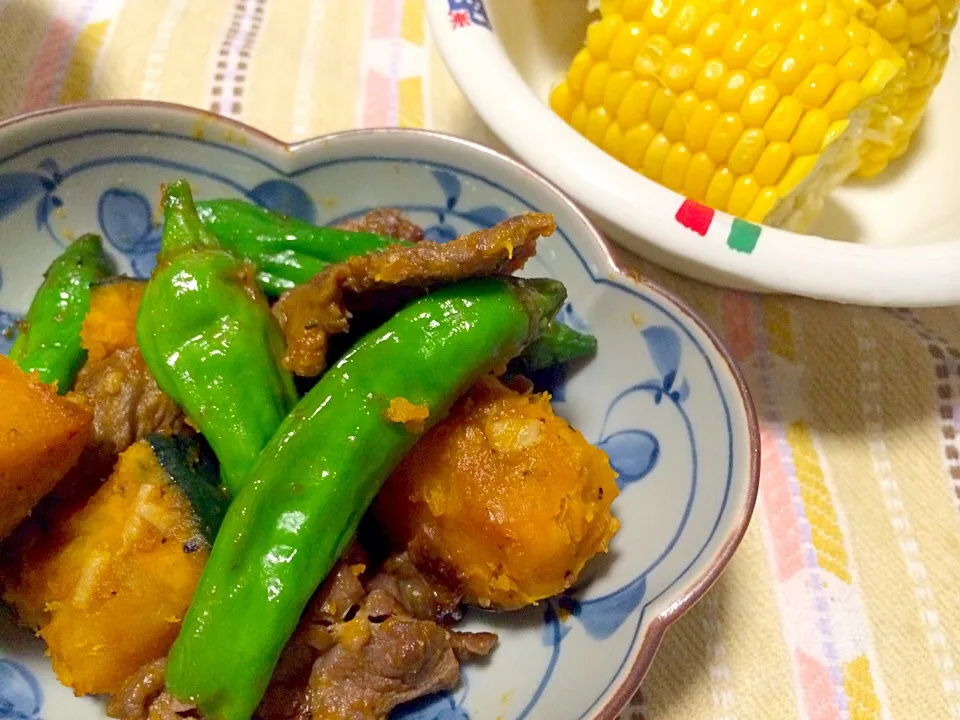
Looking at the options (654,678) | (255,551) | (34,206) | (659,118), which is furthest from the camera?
(659,118)

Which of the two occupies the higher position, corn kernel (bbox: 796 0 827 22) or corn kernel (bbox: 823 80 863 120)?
corn kernel (bbox: 796 0 827 22)

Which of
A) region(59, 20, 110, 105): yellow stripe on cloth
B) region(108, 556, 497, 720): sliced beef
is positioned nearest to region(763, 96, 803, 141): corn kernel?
region(108, 556, 497, 720): sliced beef

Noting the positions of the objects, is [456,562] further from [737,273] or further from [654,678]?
[737,273]

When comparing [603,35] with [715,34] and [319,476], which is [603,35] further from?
[319,476]

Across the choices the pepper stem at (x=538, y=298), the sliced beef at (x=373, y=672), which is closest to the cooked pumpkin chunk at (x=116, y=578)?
the sliced beef at (x=373, y=672)

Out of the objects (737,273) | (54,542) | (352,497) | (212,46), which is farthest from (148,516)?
(212,46)

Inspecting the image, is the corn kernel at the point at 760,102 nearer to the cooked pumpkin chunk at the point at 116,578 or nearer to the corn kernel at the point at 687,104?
the corn kernel at the point at 687,104

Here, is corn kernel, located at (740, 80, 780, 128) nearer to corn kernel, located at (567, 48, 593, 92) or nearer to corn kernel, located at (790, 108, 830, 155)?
corn kernel, located at (790, 108, 830, 155)
